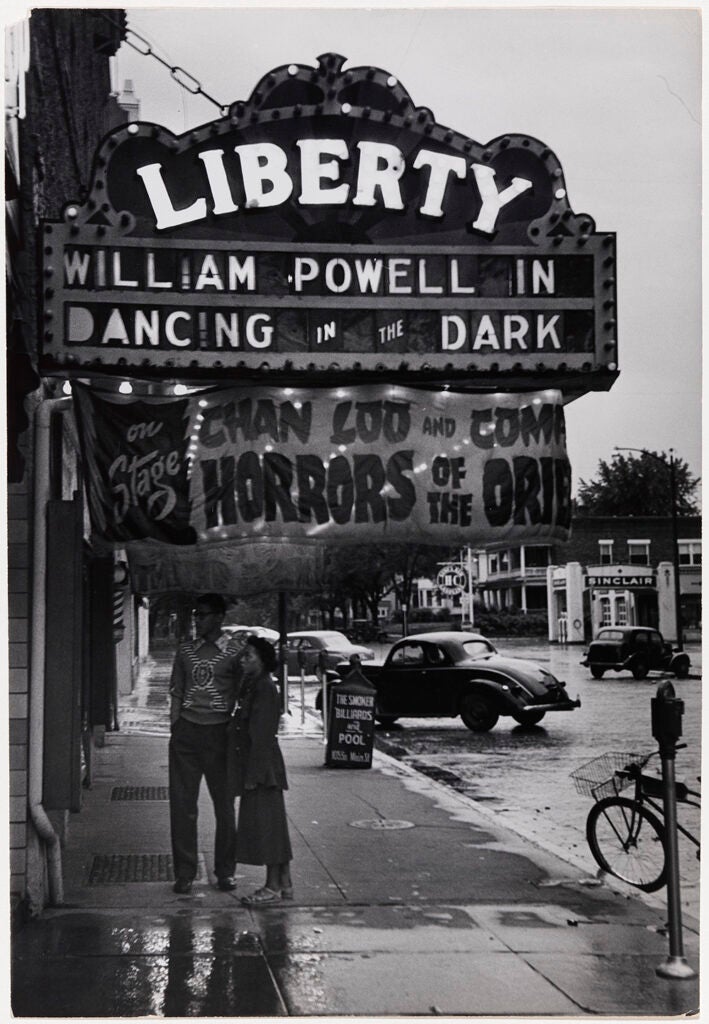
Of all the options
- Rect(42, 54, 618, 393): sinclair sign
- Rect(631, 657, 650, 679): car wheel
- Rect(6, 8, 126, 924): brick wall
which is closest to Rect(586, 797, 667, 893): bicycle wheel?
Rect(631, 657, 650, 679): car wheel

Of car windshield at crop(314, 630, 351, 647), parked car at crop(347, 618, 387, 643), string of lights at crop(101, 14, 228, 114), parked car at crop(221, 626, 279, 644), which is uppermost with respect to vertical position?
string of lights at crop(101, 14, 228, 114)

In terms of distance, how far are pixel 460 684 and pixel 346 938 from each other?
7902 mm

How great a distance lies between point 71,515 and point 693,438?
3.61 m

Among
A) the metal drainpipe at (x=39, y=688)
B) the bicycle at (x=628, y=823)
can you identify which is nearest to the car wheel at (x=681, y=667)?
the bicycle at (x=628, y=823)

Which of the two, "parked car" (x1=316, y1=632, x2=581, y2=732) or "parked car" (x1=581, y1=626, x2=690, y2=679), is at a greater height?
"parked car" (x1=581, y1=626, x2=690, y2=679)

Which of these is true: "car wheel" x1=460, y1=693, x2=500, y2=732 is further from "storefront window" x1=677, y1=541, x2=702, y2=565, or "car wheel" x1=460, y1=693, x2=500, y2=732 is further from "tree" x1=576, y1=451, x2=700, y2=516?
"storefront window" x1=677, y1=541, x2=702, y2=565

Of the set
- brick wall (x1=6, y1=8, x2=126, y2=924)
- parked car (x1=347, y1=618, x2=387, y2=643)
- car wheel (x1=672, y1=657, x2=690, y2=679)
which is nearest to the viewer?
brick wall (x1=6, y1=8, x2=126, y2=924)

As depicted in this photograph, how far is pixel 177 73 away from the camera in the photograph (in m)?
6.81

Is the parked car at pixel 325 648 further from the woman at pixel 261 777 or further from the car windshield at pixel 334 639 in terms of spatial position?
A: the woman at pixel 261 777

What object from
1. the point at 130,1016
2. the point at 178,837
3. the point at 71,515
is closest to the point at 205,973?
the point at 130,1016

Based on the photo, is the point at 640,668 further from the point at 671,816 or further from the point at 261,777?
the point at 261,777

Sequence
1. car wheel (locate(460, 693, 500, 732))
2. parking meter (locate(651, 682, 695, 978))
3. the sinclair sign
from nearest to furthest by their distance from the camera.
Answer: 1. parking meter (locate(651, 682, 695, 978))
2. the sinclair sign
3. car wheel (locate(460, 693, 500, 732))

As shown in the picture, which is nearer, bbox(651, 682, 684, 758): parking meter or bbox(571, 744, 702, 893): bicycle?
bbox(651, 682, 684, 758): parking meter

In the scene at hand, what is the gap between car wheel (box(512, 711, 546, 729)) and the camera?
43.6ft
